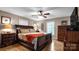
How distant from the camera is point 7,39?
175 centimetres

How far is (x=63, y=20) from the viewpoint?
1777 mm

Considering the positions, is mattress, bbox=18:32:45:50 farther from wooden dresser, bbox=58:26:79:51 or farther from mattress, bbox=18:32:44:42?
wooden dresser, bbox=58:26:79:51

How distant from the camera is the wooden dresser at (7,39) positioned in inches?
66.4

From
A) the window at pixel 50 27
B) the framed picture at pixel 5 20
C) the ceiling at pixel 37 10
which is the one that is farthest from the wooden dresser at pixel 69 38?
the framed picture at pixel 5 20

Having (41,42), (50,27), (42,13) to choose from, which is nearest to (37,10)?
(42,13)

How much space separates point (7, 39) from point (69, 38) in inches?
50.4

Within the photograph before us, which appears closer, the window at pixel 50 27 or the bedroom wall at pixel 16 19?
the bedroom wall at pixel 16 19

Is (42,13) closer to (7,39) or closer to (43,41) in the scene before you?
(43,41)

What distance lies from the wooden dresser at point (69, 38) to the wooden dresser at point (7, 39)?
3.17 ft

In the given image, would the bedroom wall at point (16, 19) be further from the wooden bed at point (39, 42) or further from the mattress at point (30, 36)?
the mattress at point (30, 36)
